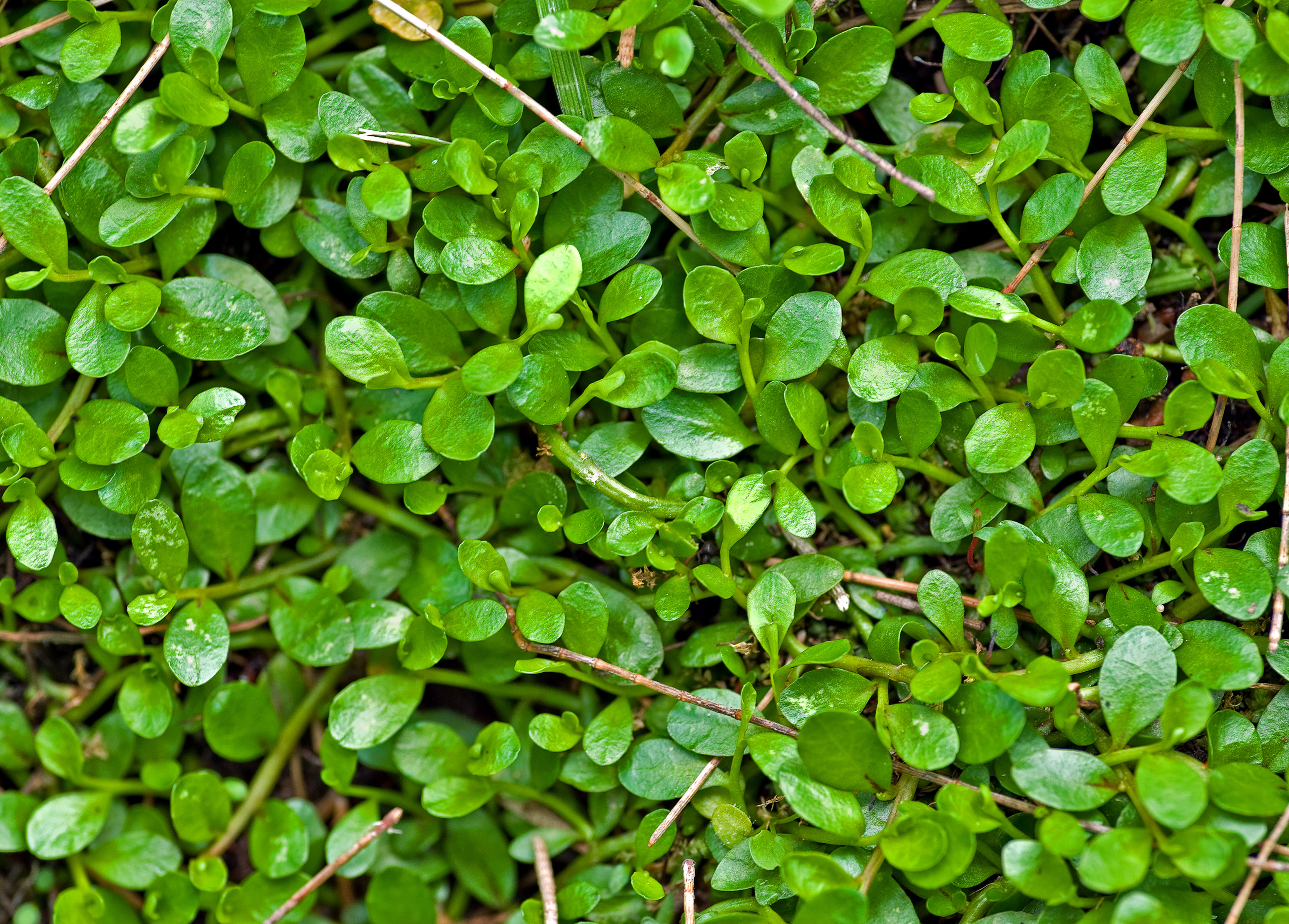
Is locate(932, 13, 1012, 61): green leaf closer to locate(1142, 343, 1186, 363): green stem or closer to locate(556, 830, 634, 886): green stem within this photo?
locate(1142, 343, 1186, 363): green stem

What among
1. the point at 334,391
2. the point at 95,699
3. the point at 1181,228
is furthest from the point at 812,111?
the point at 95,699

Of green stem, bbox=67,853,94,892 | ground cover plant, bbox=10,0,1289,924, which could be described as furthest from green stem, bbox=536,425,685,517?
green stem, bbox=67,853,94,892

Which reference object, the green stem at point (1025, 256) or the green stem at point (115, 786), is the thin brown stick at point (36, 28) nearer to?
the green stem at point (115, 786)

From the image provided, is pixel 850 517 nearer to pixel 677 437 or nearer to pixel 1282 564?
pixel 677 437

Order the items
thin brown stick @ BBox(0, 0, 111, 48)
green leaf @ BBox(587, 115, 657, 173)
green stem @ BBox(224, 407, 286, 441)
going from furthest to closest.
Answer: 1. green stem @ BBox(224, 407, 286, 441)
2. thin brown stick @ BBox(0, 0, 111, 48)
3. green leaf @ BBox(587, 115, 657, 173)

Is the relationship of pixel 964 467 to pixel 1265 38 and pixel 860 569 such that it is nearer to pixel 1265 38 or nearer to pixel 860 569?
pixel 860 569

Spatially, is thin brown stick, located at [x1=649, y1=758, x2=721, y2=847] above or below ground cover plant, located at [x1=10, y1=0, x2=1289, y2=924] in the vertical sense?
below

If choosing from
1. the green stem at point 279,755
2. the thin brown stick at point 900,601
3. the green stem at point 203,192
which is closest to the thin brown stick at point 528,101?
the green stem at point 203,192
